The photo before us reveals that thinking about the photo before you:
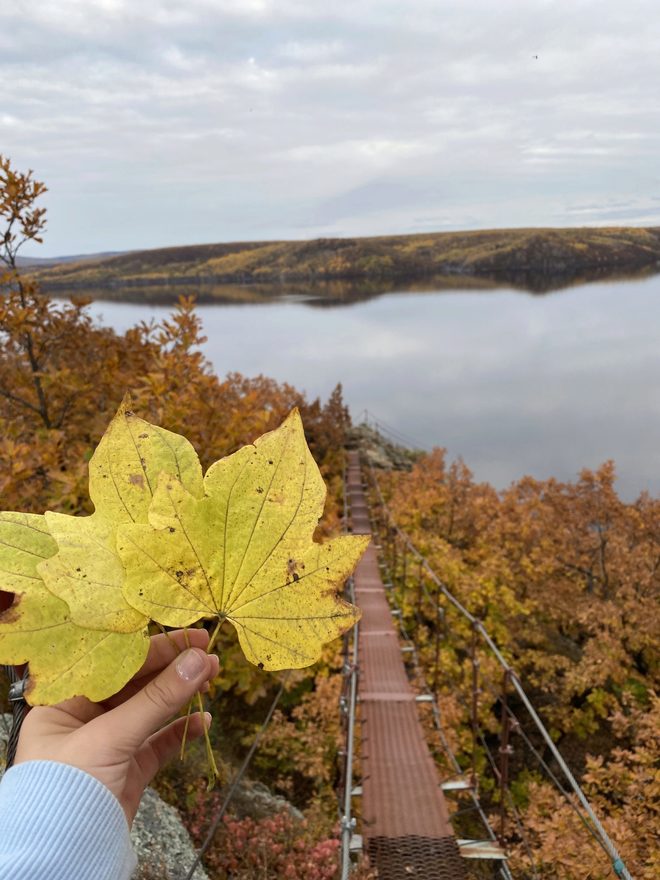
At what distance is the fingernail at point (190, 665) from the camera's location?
3.40 feet

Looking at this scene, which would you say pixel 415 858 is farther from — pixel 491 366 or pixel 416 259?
pixel 416 259

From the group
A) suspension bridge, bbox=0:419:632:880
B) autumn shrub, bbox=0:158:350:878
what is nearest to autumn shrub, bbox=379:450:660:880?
suspension bridge, bbox=0:419:632:880

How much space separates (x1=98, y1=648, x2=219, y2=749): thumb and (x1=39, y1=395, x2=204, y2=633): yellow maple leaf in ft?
0.57

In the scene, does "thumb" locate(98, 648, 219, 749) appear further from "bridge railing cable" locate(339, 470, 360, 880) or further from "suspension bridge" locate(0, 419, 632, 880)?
"bridge railing cable" locate(339, 470, 360, 880)

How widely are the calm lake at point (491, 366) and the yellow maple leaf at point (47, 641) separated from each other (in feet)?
32.6

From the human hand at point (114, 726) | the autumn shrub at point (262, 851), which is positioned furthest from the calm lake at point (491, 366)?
the human hand at point (114, 726)

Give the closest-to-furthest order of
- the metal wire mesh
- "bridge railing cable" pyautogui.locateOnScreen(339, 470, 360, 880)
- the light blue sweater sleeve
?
1. the light blue sweater sleeve
2. "bridge railing cable" pyautogui.locateOnScreen(339, 470, 360, 880)
3. the metal wire mesh

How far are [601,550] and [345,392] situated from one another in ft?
147

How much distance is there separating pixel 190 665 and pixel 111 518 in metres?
0.32

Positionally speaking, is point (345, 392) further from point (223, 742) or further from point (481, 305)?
point (481, 305)

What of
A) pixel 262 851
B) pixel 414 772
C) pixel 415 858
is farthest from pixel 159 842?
pixel 414 772

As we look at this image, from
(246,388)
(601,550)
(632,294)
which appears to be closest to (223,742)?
(601,550)

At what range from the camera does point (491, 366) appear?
6241 centimetres

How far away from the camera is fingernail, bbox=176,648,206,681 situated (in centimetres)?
104
